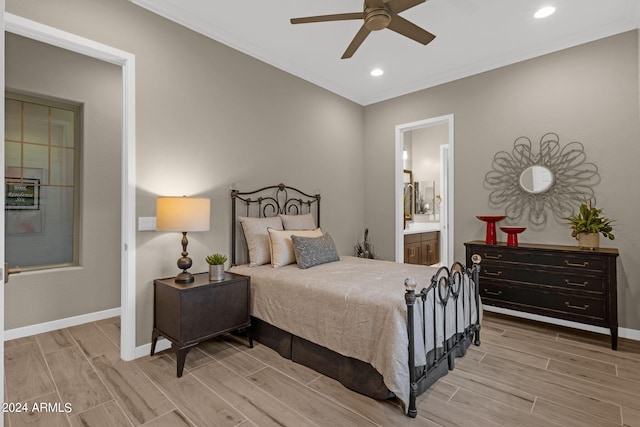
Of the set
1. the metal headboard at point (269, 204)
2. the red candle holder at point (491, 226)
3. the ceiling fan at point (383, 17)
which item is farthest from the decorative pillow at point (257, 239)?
the red candle holder at point (491, 226)

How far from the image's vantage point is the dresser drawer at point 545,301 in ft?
9.82

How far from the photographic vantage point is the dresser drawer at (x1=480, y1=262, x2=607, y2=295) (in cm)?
299

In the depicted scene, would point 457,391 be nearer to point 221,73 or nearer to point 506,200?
point 506,200

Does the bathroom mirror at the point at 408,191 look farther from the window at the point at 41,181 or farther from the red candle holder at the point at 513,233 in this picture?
the window at the point at 41,181

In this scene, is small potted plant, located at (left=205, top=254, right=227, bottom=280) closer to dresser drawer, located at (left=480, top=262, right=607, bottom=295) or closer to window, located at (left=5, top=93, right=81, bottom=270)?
window, located at (left=5, top=93, right=81, bottom=270)

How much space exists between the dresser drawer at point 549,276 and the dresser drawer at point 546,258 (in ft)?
0.17

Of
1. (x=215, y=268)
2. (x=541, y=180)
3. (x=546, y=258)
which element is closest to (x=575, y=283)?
(x=546, y=258)

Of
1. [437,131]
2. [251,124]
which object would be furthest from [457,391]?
[437,131]

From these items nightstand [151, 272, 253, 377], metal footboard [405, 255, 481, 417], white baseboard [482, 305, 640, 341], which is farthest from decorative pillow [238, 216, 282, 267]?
white baseboard [482, 305, 640, 341]

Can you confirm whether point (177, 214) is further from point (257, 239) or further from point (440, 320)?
point (440, 320)

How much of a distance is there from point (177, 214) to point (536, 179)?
3657mm

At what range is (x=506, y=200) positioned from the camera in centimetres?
386

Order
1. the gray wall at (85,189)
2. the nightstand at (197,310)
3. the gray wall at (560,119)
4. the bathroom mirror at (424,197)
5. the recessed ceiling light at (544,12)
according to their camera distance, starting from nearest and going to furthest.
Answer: the nightstand at (197,310) < the recessed ceiling light at (544,12) < the gray wall at (560,119) < the gray wall at (85,189) < the bathroom mirror at (424,197)

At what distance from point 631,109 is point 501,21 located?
149 cm
